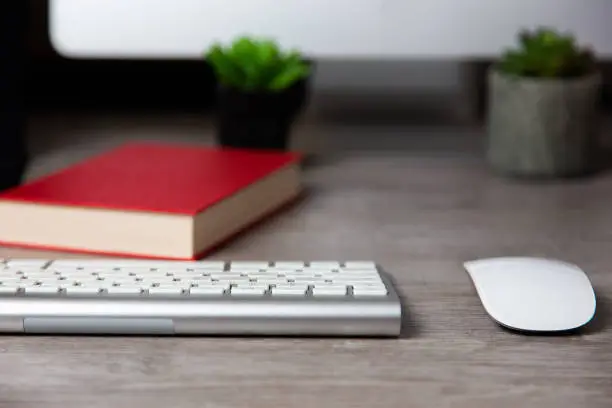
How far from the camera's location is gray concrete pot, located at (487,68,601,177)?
0.84m

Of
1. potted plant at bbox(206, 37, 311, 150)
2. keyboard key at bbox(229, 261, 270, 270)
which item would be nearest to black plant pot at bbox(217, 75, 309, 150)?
potted plant at bbox(206, 37, 311, 150)

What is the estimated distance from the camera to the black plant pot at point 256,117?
0.86 metres

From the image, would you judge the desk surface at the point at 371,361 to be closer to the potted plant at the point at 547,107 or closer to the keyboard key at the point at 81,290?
the keyboard key at the point at 81,290

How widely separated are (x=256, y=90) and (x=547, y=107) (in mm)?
283

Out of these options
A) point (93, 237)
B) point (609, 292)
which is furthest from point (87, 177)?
point (609, 292)

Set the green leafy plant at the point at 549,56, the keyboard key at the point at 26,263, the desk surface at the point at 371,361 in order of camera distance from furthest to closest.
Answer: the green leafy plant at the point at 549,56
the keyboard key at the point at 26,263
the desk surface at the point at 371,361

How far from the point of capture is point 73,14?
0.85 metres

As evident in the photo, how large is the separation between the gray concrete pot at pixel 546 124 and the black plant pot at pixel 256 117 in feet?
0.69

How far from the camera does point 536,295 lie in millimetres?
475

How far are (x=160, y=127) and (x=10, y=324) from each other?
65 cm

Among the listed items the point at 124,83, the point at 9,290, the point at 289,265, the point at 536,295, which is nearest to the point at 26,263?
the point at 9,290

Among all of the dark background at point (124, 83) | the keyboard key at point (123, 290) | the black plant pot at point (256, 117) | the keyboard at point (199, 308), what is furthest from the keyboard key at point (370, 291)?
the dark background at point (124, 83)

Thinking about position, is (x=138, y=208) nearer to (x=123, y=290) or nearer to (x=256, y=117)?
(x=123, y=290)

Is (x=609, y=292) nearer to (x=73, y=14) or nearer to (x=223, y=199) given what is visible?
(x=223, y=199)
